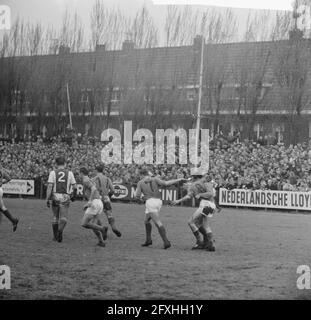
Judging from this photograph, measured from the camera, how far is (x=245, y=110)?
33.2 metres

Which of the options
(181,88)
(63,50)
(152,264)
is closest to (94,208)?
(152,264)

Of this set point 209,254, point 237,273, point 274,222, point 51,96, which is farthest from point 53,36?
point 237,273

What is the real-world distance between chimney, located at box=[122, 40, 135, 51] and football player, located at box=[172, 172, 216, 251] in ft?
50.2

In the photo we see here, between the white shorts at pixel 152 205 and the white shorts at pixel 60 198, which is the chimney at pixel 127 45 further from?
the white shorts at pixel 152 205

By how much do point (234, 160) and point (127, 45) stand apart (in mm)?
7131

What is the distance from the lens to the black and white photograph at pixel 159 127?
15.1 metres

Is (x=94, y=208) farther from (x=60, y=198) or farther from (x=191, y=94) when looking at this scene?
(x=191, y=94)

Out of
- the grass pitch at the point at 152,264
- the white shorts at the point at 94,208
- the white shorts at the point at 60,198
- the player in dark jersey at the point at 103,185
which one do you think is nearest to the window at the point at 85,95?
the grass pitch at the point at 152,264

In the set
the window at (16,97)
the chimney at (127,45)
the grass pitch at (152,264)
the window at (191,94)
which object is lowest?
the grass pitch at (152,264)

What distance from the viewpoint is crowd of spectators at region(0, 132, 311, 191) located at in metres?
27.8

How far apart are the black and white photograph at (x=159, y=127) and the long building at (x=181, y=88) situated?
68 mm

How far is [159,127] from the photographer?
101 ft

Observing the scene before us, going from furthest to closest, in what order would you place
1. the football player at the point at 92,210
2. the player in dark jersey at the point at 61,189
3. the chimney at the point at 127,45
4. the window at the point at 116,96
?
the window at the point at 116,96, the chimney at the point at 127,45, the player in dark jersey at the point at 61,189, the football player at the point at 92,210

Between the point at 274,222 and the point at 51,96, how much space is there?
1053cm
